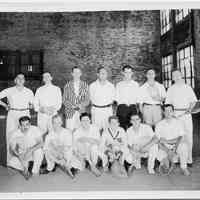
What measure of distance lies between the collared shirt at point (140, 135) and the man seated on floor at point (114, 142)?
0.29 feet

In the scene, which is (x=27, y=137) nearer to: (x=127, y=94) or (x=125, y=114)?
(x=125, y=114)

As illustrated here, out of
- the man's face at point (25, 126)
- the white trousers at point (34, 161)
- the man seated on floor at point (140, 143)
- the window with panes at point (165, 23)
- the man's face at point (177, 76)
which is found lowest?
the white trousers at point (34, 161)

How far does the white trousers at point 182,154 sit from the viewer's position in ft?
12.6

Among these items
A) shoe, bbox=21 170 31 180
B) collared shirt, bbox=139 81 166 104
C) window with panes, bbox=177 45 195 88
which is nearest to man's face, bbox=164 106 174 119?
collared shirt, bbox=139 81 166 104

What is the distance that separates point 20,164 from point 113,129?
1.30 meters

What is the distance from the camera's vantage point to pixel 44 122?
13.8 feet

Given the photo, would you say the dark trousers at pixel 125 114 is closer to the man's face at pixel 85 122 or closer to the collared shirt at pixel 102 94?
the collared shirt at pixel 102 94

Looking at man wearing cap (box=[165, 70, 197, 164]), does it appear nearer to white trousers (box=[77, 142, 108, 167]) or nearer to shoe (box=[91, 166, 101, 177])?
white trousers (box=[77, 142, 108, 167])

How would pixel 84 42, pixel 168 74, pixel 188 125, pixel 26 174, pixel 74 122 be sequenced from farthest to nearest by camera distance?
pixel 84 42 → pixel 168 74 → pixel 74 122 → pixel 188 125 → pixel 26 174

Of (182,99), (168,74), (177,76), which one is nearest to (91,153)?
(182,99)

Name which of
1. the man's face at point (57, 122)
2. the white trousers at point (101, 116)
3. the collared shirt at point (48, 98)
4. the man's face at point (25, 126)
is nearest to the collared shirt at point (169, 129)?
the white trousers at point (101, 116)

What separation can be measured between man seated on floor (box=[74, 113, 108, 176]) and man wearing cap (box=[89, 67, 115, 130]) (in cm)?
18

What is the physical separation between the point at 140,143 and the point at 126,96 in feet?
2.29

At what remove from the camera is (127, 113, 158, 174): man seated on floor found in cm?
389
